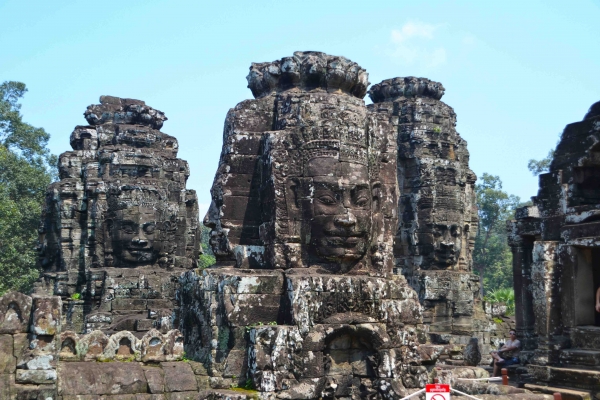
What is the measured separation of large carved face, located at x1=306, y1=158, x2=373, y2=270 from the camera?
978 cm

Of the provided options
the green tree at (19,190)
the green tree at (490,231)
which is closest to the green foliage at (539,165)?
the green tree at (490,231)

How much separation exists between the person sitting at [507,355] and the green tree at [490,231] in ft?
126

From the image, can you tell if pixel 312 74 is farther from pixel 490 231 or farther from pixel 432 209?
pixel 490 231

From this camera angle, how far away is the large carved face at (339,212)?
9.78m

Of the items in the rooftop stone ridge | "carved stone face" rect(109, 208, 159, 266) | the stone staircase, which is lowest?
the stone staircase

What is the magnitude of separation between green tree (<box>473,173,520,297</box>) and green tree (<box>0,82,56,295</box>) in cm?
2910

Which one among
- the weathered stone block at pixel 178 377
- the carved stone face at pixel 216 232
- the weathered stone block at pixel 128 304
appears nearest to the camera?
the weathered stone block at pixel 178 377

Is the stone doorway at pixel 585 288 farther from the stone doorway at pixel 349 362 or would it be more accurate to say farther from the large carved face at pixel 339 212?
the stone doorway at pixel 349 362

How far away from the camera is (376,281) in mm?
9695

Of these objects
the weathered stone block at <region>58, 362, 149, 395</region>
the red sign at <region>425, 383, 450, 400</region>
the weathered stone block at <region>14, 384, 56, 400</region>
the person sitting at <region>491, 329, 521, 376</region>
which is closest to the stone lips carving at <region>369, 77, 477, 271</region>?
the person sitting at <region>491, 329, 521, 376</region>

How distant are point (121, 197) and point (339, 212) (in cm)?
884

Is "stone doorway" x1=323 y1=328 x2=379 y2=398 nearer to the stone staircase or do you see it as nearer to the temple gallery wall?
the temple gallery wall

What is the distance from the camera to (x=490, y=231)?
5466 cm

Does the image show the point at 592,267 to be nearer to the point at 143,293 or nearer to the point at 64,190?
the point at 143,293
